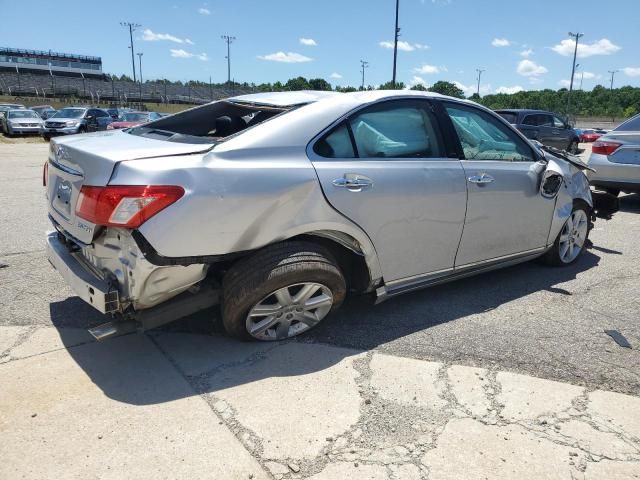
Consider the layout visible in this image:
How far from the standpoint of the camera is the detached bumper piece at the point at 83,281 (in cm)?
261

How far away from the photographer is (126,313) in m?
2.74

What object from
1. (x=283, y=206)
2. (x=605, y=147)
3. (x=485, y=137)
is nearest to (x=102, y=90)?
(x=605, y=147)

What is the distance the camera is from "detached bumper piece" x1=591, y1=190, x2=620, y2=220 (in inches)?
221

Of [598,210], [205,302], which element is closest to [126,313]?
[205,302]

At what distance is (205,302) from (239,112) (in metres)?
1.59

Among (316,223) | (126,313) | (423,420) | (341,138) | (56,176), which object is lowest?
(423,420)

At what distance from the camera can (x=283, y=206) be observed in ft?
9.37

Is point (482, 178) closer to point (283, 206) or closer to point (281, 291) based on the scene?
point (283, 206)

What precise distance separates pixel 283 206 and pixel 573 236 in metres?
3.33

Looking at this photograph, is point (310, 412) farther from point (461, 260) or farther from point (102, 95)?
point (102, 95)

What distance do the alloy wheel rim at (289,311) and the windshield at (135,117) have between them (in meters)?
23.0

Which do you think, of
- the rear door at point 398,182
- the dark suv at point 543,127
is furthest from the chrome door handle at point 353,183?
the dark suv at point 543,127

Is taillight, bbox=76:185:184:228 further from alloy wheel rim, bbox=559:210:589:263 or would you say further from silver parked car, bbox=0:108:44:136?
silver parked car, bbox=0:108:44:136

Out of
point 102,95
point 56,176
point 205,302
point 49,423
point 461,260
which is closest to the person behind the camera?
point 49,423
